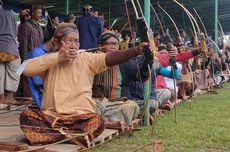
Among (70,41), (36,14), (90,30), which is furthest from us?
(90,30)

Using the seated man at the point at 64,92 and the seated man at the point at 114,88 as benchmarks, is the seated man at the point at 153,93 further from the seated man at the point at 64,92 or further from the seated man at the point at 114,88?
the seated man at the point at 64,92

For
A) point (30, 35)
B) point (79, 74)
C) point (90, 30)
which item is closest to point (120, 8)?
point (90, 30)

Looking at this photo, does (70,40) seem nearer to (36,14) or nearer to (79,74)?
(79,74)

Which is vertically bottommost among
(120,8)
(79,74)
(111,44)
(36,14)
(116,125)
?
(116,125)

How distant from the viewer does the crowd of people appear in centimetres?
271

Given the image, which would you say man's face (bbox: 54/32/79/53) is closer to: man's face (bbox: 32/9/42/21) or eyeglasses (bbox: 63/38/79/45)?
eyeglasses (bbox: 63/38/79/45)

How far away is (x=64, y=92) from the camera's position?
2.73 meters

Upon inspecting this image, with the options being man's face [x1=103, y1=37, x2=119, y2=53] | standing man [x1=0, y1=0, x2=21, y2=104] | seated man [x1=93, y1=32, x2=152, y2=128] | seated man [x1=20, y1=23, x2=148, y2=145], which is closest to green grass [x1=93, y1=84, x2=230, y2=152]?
seated man [x1=93, y1=32, x2=152, y2=128]

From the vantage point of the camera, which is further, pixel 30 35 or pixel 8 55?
pixel 30 35

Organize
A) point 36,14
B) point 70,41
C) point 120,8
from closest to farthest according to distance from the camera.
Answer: point 70,41 → point 36,14 → point 120,8

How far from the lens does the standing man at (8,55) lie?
4.81 m

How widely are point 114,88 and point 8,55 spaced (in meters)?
1.69

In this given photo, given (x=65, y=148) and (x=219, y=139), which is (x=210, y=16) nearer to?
(x=219, y=139)

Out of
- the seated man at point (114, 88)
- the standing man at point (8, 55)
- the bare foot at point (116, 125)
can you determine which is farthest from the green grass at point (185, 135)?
the standing man at point (8, 55)
